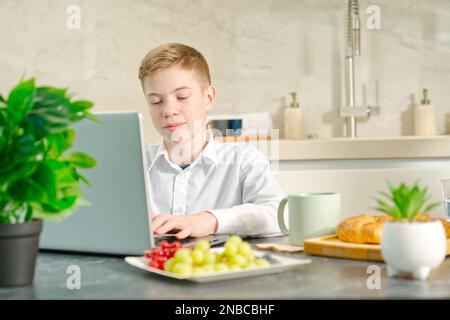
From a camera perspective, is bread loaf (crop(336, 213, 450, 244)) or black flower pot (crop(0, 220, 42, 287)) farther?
bread loaf (crop(336, 213, 450, 244))

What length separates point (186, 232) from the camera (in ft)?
4.97

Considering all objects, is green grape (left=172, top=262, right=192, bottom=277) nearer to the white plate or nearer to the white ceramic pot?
the white plate

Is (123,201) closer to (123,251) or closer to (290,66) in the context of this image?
(123,251)

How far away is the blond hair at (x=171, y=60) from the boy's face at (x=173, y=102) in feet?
0.05

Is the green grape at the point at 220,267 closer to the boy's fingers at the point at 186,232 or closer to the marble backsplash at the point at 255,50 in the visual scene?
the boy's fingers at the point at 186,232

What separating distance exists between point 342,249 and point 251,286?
0.99 ft

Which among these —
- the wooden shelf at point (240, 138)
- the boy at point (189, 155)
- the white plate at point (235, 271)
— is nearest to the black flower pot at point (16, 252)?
the white plate at point (235, 271)

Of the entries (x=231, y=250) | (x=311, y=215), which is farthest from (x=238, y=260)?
(x=311, y=215)

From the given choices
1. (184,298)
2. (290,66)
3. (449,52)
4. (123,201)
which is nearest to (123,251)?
(123,201)

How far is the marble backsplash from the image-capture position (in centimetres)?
332

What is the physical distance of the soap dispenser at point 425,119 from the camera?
3.20 meters

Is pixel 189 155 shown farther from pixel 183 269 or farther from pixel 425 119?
pixel 425 119

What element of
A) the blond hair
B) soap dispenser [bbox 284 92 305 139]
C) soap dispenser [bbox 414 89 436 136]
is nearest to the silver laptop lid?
the blond hair
